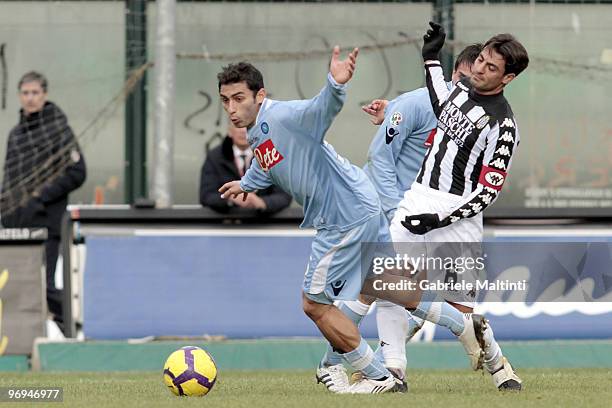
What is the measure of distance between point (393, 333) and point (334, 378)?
0.65 meters

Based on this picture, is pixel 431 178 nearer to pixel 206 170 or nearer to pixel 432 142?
pixel 432 142

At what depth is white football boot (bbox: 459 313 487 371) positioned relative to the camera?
29.8ft

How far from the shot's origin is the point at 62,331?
12906 mm

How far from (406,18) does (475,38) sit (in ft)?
2.54

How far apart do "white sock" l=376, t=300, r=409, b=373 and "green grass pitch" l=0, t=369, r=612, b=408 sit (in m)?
0.24

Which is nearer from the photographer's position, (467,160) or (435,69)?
(467,160)

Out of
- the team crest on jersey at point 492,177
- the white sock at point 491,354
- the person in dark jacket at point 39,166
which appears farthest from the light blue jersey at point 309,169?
the person in dark jacket at point 39,166

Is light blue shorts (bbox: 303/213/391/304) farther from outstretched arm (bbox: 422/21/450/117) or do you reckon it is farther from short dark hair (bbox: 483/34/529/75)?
short dark hair (bbox: 483/34/529/75)

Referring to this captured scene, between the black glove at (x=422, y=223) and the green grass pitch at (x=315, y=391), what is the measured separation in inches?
40.2

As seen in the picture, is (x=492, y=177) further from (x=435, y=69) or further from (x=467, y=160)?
(x=435, y=69)

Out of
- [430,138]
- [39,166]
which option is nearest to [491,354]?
[430,138]

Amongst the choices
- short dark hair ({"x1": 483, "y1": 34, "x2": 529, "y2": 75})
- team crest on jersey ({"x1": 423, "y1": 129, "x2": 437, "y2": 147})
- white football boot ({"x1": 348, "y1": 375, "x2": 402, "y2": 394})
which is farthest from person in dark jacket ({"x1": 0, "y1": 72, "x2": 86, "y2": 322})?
short dark hair ({"x1": 483, "y1": 34, "x2": 529, "y2": 75})

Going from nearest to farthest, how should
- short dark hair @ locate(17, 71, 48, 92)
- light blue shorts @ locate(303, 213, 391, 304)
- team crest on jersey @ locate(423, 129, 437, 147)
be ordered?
light blue shorts @ locate(303, 213, 391, 304) → team crest on jersey @ locate(423, 129, 437, 147) → short dark hair @ locate(17, 71, 48, 92)

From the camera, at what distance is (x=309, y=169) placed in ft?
29.1
